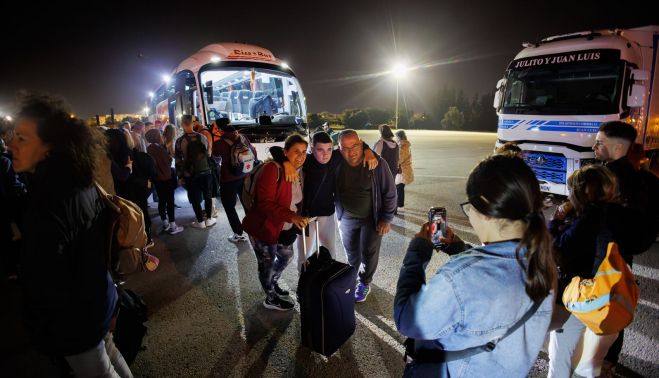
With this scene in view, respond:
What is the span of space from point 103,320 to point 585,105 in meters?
8.55

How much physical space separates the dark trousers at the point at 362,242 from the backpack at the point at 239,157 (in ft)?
7.68

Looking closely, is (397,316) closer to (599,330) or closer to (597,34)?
(599,330)

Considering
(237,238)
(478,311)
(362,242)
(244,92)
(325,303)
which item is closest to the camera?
(478,311)

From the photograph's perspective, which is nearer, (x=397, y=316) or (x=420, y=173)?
(x=397, y=316)

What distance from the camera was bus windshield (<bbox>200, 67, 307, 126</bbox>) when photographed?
927 centimetres

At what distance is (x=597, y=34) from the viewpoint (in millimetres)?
7281

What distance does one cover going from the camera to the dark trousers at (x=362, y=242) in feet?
12.2

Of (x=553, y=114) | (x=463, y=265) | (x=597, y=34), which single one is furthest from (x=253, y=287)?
(x=597, y=34)

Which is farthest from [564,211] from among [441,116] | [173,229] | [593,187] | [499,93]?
[441,116]

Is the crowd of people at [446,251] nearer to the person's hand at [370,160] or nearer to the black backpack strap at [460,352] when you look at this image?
the black backpack strap at [460,352]

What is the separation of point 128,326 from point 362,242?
90.8 inches

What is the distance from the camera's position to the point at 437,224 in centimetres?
174

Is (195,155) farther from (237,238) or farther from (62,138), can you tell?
(62,138)

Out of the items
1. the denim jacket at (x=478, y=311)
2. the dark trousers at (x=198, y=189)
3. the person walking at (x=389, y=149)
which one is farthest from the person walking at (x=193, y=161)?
the denim jacket at (x=478, y=311)
